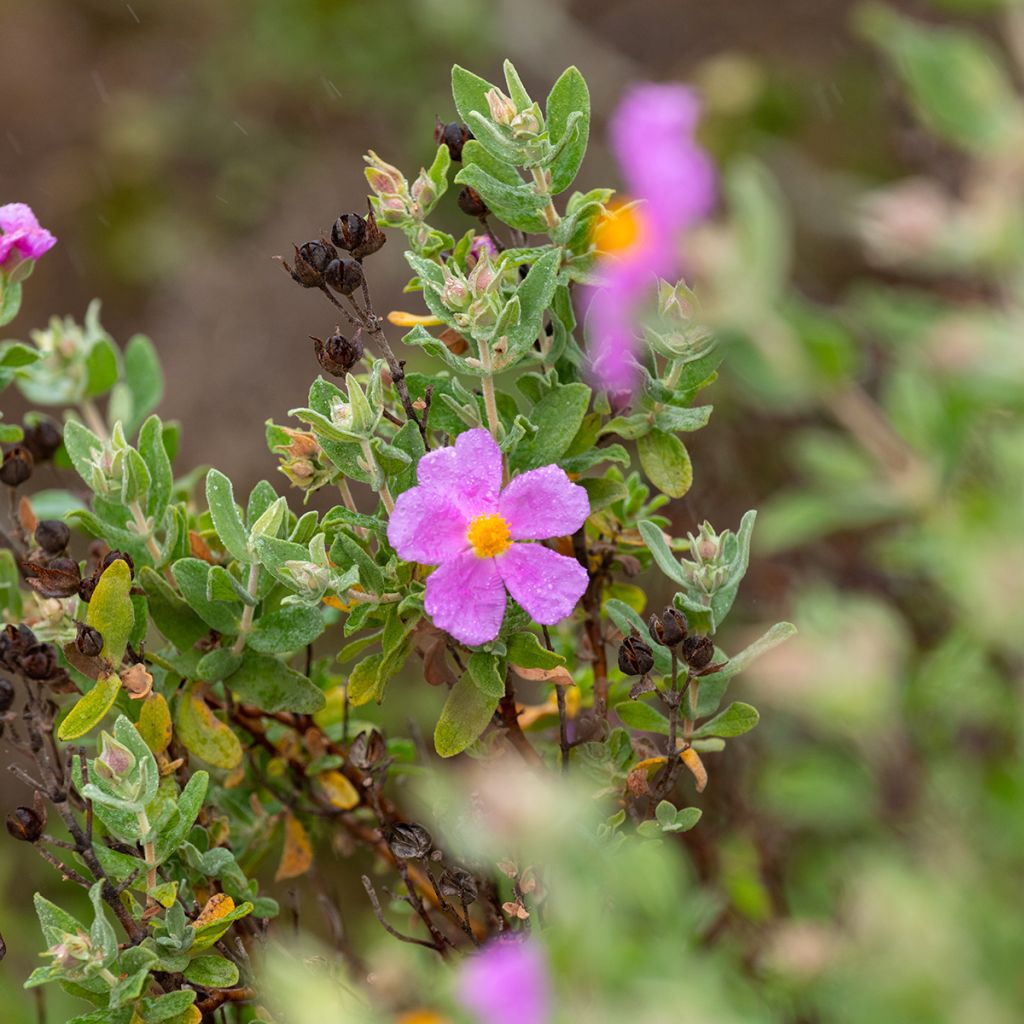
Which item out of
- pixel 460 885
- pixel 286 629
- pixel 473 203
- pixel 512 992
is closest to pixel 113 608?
pixel 286 629

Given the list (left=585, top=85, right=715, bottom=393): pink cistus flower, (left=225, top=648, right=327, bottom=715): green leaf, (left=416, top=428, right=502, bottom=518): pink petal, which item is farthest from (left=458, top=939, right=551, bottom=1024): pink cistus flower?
(left=225, top=648, right=327, bottom=715): green leaf

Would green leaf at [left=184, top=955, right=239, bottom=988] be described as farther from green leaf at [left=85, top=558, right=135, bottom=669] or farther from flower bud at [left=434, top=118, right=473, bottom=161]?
flower bud at [left=434, top=118, right=473, bottom=161]

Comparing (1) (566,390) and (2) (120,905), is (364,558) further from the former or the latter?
(2) (120,905)

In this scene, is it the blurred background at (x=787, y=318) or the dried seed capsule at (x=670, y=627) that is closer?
the blurred background at (x=787, y=318)

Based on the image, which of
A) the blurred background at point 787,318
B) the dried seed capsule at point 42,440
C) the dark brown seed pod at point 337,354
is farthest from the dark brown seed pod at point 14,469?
the blurred background at point 787,318

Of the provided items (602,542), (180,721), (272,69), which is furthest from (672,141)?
(272,69)

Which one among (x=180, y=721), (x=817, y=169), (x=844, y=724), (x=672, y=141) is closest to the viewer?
(x=844, y=724)

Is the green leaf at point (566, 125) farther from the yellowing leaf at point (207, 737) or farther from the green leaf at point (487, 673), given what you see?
the yellowing leaf at point (207, 737)
